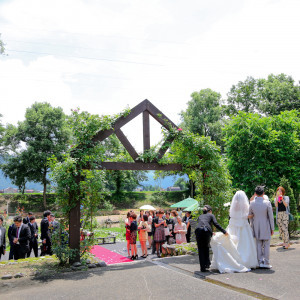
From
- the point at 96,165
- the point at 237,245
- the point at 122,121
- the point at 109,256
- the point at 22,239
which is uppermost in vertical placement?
the point at 122,121

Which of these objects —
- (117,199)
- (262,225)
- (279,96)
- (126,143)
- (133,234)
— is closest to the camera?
(262,225)

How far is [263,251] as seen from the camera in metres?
8.47

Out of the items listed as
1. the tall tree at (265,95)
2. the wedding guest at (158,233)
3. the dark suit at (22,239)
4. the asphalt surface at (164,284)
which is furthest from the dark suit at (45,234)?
the tall tree at (265,95)

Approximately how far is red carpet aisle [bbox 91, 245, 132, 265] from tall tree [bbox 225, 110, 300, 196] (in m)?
14.5

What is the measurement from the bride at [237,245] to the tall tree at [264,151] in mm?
17297

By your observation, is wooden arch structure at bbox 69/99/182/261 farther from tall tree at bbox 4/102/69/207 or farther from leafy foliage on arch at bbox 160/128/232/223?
tall tree at bbox 4/102/69/207

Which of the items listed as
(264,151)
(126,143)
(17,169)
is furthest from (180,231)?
(17,169)

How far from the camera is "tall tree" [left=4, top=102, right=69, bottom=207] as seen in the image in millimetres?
42656

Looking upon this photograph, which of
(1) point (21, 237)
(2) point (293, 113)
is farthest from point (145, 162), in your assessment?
(2) point (293, 113)

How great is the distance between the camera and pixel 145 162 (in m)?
11.2

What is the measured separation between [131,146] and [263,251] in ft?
17.6

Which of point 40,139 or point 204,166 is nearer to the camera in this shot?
point 204,166

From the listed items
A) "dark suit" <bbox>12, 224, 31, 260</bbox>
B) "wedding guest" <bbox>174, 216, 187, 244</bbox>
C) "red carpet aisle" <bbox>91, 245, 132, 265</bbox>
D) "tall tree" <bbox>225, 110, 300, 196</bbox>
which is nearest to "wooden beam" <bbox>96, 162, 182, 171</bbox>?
"wedding guest" <bbox>174, 216, 187, 244</bbox>

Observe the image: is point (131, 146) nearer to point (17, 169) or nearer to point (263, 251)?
point (263, 251)
